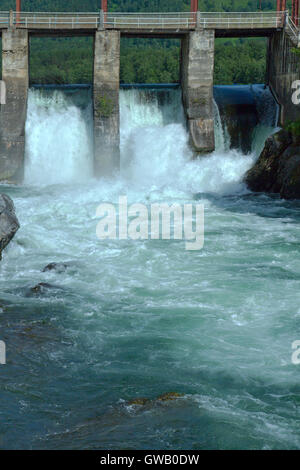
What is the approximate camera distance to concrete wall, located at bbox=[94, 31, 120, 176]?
3266 centimetres

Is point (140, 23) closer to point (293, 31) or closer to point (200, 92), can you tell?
point (200, 92)

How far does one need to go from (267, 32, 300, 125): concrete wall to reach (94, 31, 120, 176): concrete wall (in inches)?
316

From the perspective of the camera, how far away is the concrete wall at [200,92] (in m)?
33.1

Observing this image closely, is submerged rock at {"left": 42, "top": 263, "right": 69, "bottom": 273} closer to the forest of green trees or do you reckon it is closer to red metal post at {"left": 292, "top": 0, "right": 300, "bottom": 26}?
red metal post at {"left": 292, "top": 0, "right": 300, "bottom": 26}

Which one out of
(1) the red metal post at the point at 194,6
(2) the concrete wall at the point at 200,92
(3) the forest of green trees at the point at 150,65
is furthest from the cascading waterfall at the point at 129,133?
(3) the forest of green trees at the point at 150,65

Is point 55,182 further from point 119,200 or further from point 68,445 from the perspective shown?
point 68,445

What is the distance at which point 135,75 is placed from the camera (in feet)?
198

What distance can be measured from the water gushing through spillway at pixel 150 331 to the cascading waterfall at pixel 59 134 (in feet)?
21.4

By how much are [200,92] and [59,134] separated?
734 centimetres

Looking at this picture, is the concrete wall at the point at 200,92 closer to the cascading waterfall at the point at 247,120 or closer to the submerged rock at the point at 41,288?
the cascading waterfall at the point at 247,120

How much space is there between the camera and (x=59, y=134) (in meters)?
34.5

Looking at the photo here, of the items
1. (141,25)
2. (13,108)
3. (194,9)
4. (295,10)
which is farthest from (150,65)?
(13,108)

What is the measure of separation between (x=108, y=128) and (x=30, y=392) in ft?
76.4

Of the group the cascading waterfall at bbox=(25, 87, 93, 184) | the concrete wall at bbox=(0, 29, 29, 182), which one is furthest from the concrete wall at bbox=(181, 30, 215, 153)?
the concrete wall at bbox=(0, 29, 29, 182)
